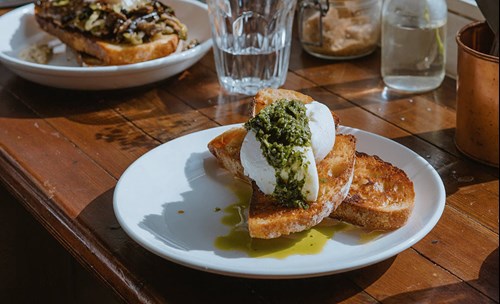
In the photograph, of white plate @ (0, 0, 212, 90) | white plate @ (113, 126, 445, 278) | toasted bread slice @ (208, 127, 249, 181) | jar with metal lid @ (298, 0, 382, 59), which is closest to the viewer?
white plate @ (113, 126, 445, 278)

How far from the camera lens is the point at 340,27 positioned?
1.76 m

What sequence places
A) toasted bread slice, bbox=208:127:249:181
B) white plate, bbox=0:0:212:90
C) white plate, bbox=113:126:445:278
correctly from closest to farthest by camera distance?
white plate, bbox=113:126:445:278 → toasted bread slice, bbox=208:127:249:181 → white plate, bbox=0:0:212:90

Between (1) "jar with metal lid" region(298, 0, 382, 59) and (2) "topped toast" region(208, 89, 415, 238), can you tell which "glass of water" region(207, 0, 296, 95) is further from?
(2) "topped toast" region(208, 89, 415, 238)

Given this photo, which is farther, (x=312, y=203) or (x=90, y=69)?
(x=90, y=69)

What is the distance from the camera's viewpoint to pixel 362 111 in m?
1.57

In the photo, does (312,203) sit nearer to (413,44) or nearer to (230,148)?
(230,148)

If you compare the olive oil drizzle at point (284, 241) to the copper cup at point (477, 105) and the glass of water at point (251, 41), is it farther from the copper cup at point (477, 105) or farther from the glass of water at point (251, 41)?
the glass of water at point (251, 41)

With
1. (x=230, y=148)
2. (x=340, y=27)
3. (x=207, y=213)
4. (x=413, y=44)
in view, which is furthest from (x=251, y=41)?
(x=207, y=213)

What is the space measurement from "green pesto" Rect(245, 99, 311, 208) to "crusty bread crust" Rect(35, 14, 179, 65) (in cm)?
63

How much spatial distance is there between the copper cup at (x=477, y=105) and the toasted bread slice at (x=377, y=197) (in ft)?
0.76

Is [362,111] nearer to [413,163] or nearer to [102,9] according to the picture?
[413,163]

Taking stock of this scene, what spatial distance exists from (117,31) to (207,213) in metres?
0.65

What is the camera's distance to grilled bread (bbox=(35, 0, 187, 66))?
167 centimetres

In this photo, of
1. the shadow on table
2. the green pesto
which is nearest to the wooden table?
the shadow on table
